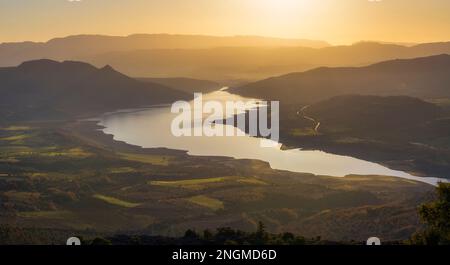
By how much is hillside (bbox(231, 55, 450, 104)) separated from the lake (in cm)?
4464

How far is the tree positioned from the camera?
1844cm

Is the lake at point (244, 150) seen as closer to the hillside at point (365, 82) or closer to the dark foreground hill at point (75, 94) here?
the dark foreground hill at point (75, 94)

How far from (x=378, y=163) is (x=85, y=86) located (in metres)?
129

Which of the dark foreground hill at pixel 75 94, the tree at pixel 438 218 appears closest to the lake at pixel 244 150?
the dark foreground hill at pixel 75 94

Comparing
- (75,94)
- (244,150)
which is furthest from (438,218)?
(75,94)

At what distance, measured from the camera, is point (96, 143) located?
102m

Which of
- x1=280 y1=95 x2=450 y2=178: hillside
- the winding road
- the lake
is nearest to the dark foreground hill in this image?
the lake

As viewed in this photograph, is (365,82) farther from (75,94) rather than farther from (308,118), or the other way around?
(75,94)

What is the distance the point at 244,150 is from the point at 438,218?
6967 cm

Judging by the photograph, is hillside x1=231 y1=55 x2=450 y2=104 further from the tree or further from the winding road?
the tree

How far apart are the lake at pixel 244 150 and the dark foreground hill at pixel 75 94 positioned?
3766 cm

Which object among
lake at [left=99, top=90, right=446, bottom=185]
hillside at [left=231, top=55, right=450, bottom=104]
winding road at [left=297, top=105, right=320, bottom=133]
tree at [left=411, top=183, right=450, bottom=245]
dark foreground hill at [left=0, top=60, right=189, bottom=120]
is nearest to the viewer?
tree at [left=411, top=183, right=450, bottom=245]
